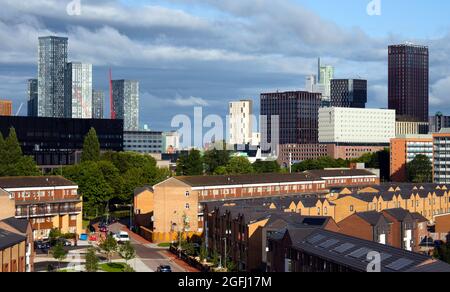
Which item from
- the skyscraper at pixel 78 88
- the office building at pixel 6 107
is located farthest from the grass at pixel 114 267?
the skyscraper at pixel 78 88

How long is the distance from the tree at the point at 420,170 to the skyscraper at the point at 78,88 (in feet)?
323

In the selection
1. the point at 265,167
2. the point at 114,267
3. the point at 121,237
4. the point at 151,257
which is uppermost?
the point at 265,167

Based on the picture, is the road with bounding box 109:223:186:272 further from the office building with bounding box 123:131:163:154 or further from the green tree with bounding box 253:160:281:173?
the office building with bounding box 123:131:163:154

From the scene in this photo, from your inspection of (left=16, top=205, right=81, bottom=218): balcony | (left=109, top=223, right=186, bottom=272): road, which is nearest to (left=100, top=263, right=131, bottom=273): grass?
(left=109, top=223, right=186, bottom=272): road

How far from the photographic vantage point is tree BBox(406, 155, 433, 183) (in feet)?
301

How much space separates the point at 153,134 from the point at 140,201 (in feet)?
287

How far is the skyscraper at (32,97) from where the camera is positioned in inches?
7165

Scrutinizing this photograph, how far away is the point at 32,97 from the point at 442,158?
128 metres

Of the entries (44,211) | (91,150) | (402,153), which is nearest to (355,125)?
(402,153)

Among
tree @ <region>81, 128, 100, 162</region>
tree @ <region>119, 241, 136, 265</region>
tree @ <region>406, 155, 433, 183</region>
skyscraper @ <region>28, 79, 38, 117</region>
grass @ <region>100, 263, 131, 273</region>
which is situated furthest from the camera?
skyscraper @ <region>28, 79, 38, 117</region>

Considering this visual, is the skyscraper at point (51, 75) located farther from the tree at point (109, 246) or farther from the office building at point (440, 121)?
the tree at point (109, 246)

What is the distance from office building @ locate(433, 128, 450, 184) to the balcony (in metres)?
52.3

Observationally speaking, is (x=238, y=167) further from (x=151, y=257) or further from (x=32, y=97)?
(x=32, y=97)

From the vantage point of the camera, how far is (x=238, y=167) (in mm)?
80938
